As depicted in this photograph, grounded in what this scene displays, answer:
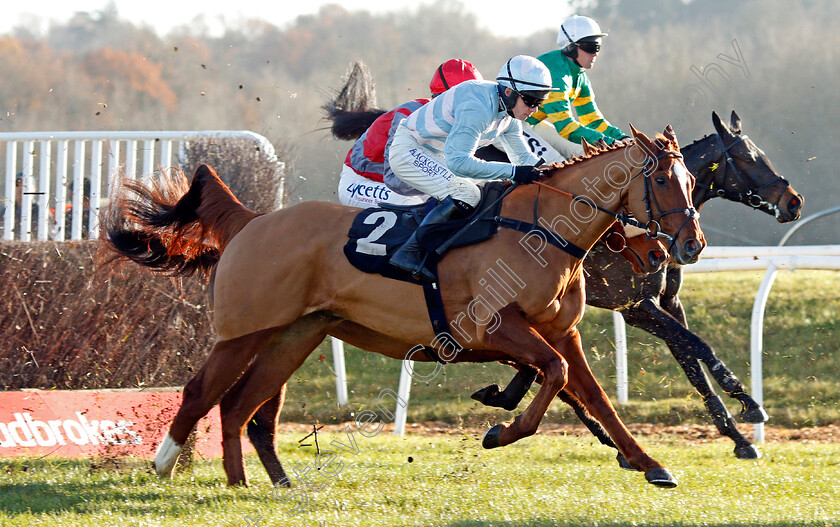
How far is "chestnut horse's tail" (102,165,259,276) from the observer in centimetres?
536

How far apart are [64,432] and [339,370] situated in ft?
8.90

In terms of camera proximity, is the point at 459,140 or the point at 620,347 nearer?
the point at 459,140

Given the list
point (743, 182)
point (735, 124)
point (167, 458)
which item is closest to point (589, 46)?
point (735, 124)

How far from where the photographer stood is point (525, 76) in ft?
14.7

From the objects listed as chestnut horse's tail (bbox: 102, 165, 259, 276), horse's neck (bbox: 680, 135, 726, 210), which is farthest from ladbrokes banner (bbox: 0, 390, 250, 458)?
horse's neck (bbox: 680, 135, 726, 210)

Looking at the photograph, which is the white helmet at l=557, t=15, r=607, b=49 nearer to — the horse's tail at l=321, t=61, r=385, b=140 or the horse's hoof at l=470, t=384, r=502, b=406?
the horse's tail at l=321, t=61, r=385, b=140

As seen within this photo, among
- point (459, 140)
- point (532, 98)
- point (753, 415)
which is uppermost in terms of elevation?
point (532, 98)

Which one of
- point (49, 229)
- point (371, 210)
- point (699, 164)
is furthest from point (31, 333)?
point (699, 164)

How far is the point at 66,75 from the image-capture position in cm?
2041

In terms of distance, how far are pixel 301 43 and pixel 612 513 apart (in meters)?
23.1

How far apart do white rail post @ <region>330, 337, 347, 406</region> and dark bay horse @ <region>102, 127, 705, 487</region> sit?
2.41 meters

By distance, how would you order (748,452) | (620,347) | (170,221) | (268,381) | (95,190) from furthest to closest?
(620,347)
(95,190)
(748,452)
(170,221)
(268,381)

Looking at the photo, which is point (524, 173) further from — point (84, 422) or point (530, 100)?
point (84, 422)

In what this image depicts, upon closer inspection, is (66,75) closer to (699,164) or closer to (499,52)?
(499,52)
